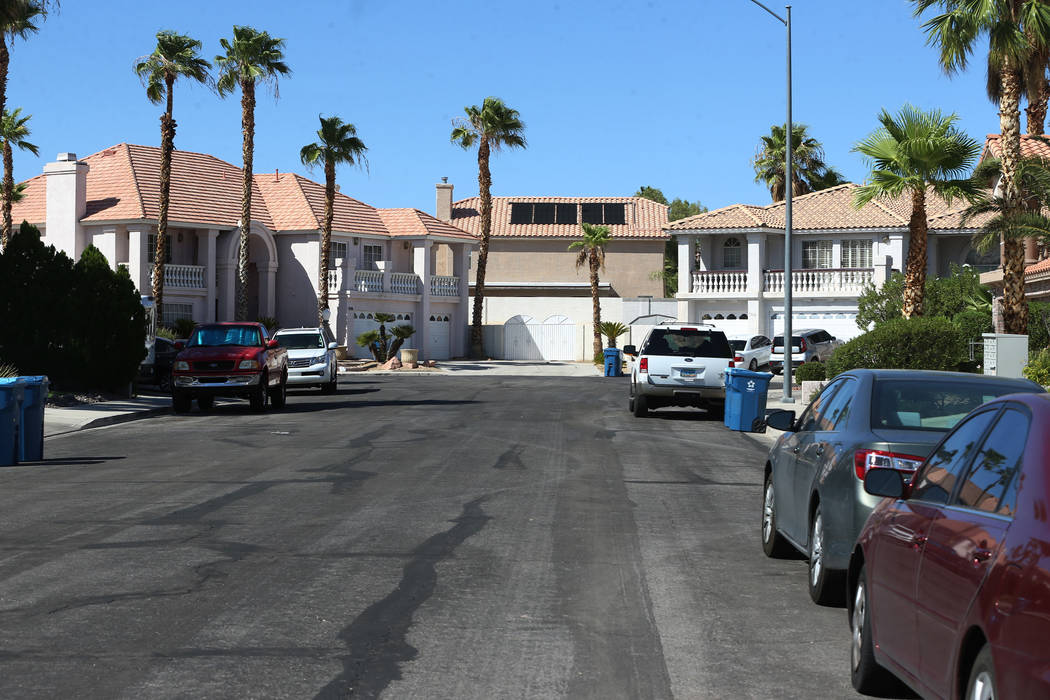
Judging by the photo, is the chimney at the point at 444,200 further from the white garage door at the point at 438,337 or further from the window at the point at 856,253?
the window at the point at 856,253

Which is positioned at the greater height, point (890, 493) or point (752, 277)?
point (752, 277)

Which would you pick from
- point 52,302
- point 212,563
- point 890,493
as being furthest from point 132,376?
point 890,493

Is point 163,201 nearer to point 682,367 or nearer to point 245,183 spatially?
point 245,183

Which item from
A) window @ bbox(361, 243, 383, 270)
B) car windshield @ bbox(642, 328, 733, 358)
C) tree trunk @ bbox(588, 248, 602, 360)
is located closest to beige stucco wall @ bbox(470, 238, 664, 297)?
tree trunk @ bbox(588, 248, 602, 360)

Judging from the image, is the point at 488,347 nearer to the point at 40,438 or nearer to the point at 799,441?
the point at 40,438

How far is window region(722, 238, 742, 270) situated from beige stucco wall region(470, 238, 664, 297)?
1141cm

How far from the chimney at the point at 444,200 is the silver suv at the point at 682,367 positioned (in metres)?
48.1

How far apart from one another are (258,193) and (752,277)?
23.0m

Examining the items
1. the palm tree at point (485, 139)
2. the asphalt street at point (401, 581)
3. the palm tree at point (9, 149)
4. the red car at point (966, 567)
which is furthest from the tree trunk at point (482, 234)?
the red car at point (966, 567)

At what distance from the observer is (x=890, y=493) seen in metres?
5.89

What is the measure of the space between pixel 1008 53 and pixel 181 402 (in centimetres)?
1875

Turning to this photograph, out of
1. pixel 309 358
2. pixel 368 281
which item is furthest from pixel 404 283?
pixel 309 358

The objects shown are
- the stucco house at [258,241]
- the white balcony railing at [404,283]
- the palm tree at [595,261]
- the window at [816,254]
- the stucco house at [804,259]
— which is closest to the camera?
the stucco house at [258,241]

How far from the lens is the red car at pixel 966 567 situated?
162 inches
